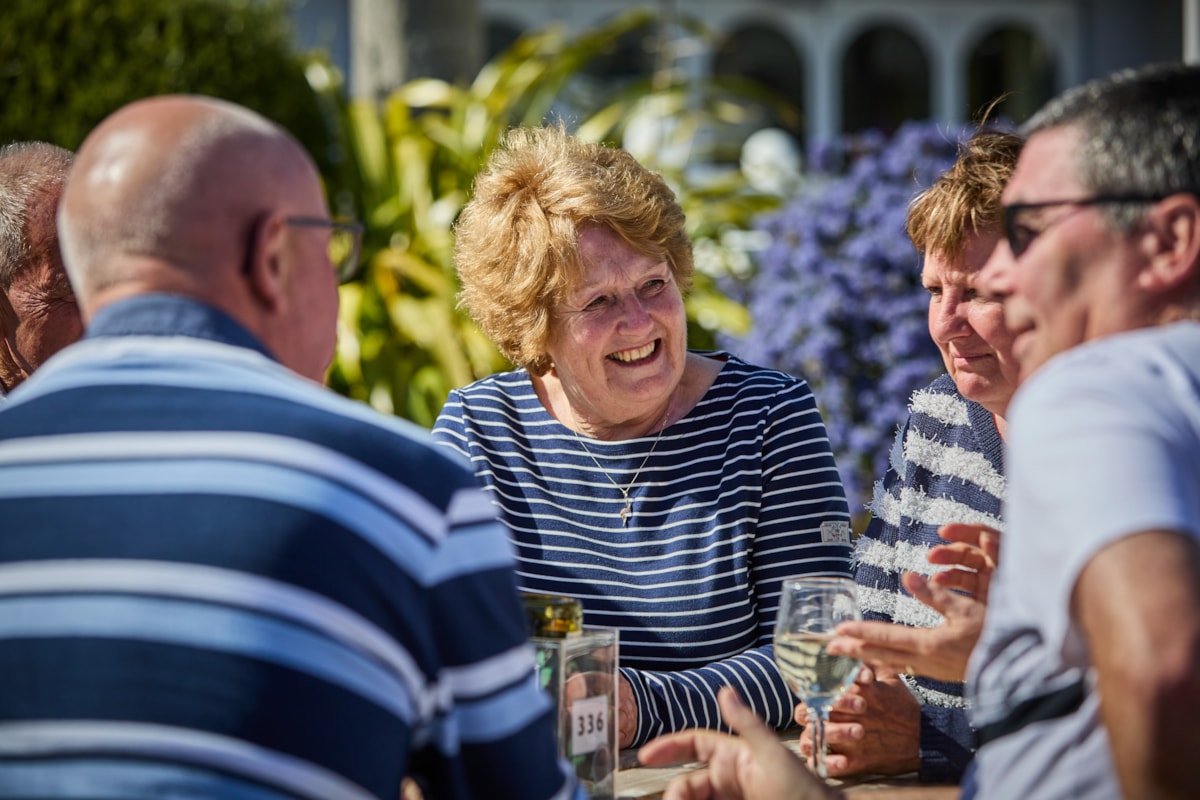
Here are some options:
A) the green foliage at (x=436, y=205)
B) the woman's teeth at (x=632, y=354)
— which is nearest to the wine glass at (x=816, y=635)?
the woman's teeth at (x=632, y=354)

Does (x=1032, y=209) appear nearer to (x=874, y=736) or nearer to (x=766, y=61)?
(x=874, y=736)

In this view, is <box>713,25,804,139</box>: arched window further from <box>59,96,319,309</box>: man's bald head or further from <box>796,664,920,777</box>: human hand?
<box>59,96,319,309</box>: man's bald head

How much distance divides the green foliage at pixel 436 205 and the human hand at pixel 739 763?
3597mm

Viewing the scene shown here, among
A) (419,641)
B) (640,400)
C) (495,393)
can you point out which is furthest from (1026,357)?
(495,393)

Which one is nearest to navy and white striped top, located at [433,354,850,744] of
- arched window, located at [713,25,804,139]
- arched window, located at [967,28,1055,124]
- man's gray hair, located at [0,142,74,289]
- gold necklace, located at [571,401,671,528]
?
gold necklace, located at [571,401,671,528]

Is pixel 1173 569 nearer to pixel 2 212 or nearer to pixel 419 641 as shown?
pixel 419 641

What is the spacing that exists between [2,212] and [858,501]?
12.5 ft

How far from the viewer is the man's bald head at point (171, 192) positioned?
1.41 meters

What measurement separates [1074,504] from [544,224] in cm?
179

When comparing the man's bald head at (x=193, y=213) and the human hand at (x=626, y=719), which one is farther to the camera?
the human hand at (x=626, y=719)

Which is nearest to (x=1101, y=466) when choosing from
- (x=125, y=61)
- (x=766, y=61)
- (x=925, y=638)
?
(x=925, y=638)

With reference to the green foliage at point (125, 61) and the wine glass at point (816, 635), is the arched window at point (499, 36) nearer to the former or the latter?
the green foliage at point (125, 61)

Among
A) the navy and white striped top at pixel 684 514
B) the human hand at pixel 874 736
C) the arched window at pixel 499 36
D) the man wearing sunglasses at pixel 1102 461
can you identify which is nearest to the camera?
the man wearing sunglasses at pixel 1102 461

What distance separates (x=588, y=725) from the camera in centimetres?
185
